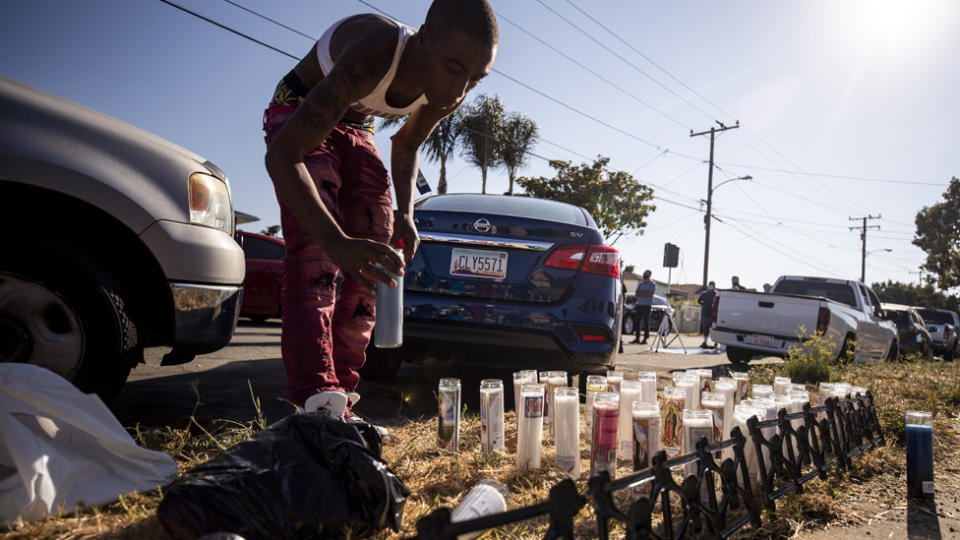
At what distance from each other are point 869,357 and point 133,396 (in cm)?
1121

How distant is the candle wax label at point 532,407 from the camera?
2.14 m

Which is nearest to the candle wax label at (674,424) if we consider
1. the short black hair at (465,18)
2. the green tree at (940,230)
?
the short black hair at (465,18)

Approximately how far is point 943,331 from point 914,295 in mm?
46701

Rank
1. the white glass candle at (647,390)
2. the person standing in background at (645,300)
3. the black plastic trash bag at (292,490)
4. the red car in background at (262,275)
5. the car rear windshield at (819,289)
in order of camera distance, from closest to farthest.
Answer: the black plastic trash bag at (292,490)
the white glass candle at (647,390)
the red car in background at (262,275)
the car rear windshield at (819,289)
the person standing in background at (645,300)

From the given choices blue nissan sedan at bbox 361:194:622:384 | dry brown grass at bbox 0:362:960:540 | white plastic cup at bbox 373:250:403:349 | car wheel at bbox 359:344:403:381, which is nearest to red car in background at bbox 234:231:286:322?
car wheel at bbox 359:344:403:381

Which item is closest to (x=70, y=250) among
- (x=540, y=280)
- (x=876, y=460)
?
(x=540, y=280)

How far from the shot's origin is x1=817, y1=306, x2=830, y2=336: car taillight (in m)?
7.81

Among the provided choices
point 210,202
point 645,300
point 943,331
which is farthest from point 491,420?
point 943,331

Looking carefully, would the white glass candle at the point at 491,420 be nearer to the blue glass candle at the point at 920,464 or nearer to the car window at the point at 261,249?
the blue glass candle at the point at 920,464

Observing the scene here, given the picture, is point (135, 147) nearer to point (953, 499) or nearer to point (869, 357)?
point (953, 499)

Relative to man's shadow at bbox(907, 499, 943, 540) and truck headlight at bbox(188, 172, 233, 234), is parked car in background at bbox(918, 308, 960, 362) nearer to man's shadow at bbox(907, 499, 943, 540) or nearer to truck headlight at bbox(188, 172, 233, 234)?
man's shadow at bbox(907, 499, 943, 540)

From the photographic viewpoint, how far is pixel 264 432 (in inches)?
59.0

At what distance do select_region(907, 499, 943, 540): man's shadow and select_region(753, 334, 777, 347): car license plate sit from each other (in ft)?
21.8

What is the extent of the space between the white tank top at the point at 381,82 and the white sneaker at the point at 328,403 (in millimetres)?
1044
